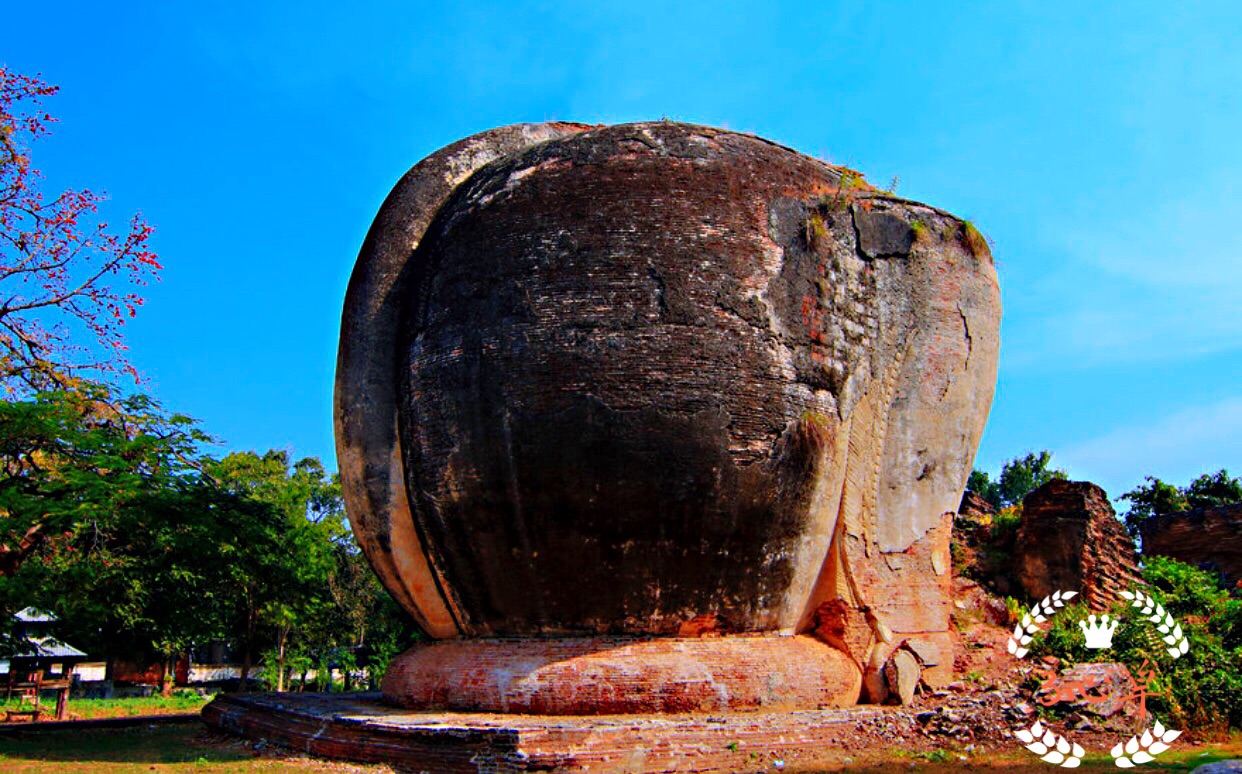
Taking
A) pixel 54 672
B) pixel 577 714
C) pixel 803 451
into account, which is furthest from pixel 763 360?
pixel 54 672

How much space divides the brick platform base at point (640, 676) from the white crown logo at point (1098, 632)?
2819mm

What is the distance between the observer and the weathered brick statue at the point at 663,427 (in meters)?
7.30

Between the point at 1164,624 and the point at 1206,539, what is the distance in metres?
7.89

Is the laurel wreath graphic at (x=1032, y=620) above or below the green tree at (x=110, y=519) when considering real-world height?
below

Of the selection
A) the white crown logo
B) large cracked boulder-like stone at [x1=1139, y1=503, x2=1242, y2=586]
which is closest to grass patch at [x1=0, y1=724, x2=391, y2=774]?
the white crown logo

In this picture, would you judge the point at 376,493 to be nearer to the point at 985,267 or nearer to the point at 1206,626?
the point at 985,267

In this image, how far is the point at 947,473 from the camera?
28.6 ft

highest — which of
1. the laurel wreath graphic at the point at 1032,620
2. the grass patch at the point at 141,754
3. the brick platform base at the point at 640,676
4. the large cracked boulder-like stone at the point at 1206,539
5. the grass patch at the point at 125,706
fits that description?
the large cracked boulder-like stone at the point at 1206,539

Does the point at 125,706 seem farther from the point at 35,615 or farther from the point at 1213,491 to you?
the point at 1213,491

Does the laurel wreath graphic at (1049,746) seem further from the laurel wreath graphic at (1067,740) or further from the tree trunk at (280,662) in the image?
the tree trunk at (280,662)

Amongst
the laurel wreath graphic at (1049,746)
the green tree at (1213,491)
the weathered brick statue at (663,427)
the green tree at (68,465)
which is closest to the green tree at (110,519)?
the green tree at (68,465)

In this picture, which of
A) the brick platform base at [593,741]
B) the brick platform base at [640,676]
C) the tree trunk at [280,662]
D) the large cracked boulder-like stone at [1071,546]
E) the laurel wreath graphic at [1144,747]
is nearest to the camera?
the brick platform base at [593,741]

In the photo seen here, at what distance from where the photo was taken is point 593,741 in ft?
21.2

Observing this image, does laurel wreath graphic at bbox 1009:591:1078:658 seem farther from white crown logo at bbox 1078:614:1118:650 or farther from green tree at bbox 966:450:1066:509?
green tree at bbox 966:450:1066:509
